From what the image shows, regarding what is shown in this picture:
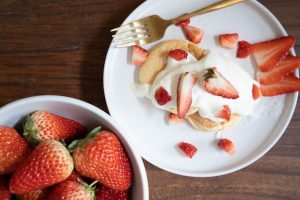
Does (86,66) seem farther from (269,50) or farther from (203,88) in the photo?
(269,50)

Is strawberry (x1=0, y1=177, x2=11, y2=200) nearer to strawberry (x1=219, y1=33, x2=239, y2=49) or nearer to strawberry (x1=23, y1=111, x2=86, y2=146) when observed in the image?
strawberry (x1=23, y1=111, x2=86, y2=146)

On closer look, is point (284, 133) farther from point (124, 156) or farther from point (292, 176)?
point (124, 156)

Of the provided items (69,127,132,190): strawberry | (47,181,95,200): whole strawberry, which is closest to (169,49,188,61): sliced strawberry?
(69,127,132,190): strawberry

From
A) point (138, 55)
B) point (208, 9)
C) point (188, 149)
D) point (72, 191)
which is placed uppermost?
point (208, 9)

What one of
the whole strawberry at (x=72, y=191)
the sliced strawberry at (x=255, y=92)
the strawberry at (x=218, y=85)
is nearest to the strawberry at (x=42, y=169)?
the whole strawberry at (x=72, y=191)

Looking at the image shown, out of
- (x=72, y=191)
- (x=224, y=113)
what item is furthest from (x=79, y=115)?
(x=224, y=113)

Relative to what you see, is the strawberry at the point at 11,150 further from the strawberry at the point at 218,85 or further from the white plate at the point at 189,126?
the strawberry at the point at 218,85
